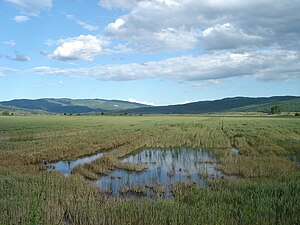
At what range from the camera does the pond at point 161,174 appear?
13.6m

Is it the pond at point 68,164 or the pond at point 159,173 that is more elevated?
the pond at point 159,173

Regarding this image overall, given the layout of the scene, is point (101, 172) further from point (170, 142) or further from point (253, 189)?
point (170, 142)

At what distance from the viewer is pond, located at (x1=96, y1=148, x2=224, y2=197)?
13.6m

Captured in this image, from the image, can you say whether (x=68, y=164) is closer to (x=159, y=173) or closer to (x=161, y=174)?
(x=159, y=173)

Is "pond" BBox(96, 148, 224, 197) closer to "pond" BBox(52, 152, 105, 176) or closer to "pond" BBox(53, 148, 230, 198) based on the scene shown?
"pond" BBox(53, 148, 230, 198)

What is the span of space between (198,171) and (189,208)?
27.8 ft

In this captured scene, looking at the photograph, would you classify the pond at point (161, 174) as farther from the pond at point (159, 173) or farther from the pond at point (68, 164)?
the pond at point (68, 164)

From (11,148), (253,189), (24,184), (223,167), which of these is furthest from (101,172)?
(11,148)

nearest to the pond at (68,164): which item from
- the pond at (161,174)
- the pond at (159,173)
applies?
the pond at (159,173)

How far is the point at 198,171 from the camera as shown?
1823cm

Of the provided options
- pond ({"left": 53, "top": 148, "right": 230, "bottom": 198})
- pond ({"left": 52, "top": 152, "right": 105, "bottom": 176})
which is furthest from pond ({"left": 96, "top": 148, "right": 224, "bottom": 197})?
pond ({"left": 52, "top": 152, "right": 105, "bottom": 176})

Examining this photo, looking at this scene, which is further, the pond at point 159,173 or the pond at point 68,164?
the pond at point 68,164

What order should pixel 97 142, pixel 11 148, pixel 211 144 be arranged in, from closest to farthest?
pixel 11 148 < pixel 211 144 < pixel 97 142

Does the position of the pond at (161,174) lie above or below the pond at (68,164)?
above
